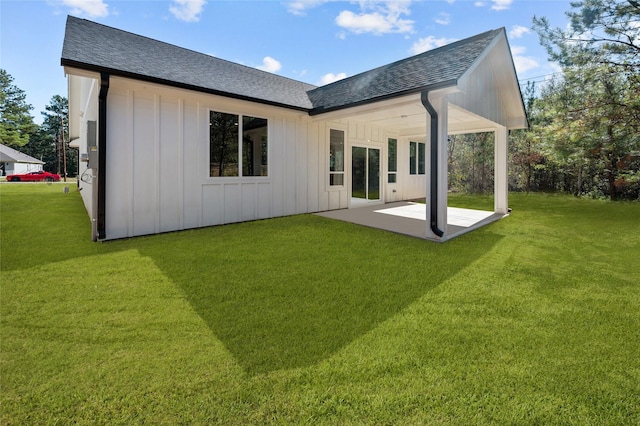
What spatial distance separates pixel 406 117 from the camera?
9234mm

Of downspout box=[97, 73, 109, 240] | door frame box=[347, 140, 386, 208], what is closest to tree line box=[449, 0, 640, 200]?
door frame box=[347, 140, 386, 208]

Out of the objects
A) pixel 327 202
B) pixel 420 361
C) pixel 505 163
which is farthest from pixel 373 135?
pixel 420 361

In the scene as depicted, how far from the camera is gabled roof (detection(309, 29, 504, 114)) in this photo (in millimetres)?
5922

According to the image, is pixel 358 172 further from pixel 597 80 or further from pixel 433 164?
pixel 597 80

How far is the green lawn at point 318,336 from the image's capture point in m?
1.80

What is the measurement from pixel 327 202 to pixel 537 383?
7.95m

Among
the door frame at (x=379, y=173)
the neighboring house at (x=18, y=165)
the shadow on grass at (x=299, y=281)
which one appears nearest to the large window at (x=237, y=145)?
the shadow on grass at (x=299, y=281)

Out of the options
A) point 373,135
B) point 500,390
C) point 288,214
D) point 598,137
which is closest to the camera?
point 500,390

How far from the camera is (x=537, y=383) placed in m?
2.00

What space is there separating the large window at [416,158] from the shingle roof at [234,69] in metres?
4.57

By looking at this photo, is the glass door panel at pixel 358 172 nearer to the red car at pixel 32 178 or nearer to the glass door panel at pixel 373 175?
the glass door panel at pixel 373 175

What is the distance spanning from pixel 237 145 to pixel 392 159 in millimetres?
6523

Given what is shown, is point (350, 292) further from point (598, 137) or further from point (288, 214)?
point (598, 137)

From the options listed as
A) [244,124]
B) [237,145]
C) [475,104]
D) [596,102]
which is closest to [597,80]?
[596,102]
